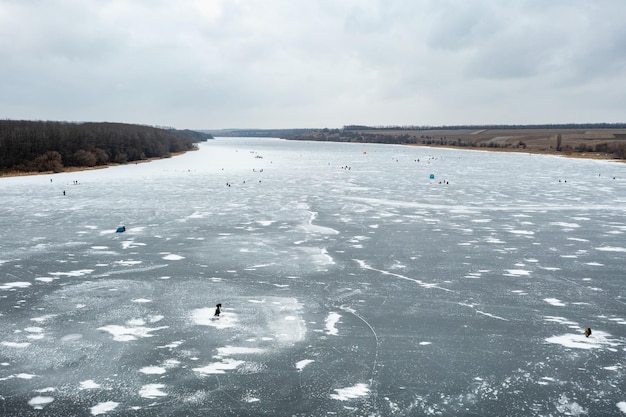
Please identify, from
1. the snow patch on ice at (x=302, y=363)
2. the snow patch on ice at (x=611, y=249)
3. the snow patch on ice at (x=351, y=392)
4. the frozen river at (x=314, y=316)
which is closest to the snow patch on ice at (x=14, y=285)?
the frozen river at (x=314, y=316)

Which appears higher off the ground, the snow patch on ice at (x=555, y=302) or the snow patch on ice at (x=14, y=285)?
the snow patch on ice at (x=14, y=285)

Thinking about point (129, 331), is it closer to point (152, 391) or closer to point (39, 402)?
point (152, 391)

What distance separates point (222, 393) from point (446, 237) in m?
12.6

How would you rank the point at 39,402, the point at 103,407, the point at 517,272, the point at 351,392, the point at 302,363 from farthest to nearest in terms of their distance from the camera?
the point at 517,272, the point at 302,363, the point at 351,392, the point at 39,402, the point at 103,407

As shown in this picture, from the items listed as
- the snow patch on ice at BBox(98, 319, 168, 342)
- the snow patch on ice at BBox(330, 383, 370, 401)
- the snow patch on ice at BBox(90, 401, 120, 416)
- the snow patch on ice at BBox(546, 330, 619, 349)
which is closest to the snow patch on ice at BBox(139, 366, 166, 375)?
the snow patch on ice at BBox(90, 401, 120, 416)

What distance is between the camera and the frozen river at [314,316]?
293 inches

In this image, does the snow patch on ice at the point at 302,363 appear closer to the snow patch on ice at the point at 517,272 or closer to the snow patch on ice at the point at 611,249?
the snow patch on ice at the point at 517,272

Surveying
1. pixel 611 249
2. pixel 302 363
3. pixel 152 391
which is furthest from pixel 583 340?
pixel 611 249

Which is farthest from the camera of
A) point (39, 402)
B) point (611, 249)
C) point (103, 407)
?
point (611, 249)

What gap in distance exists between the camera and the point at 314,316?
417 inches

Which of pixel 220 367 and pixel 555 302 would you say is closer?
pixel 220 367

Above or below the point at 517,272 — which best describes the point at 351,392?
below

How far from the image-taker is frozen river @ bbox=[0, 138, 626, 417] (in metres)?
7.45

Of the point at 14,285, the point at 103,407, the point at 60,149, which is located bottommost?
the point at 103,407
